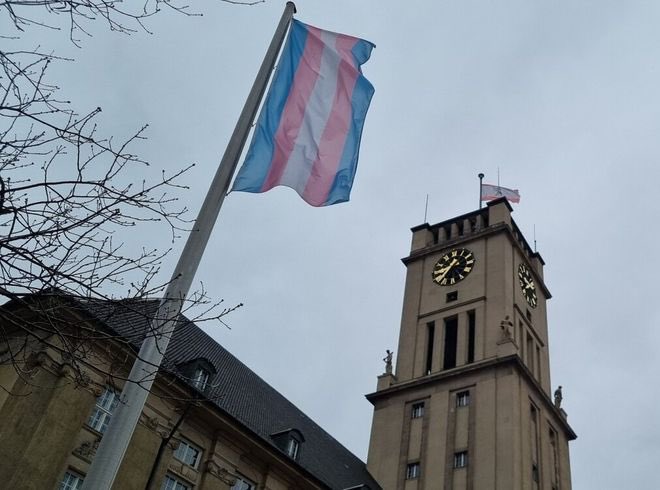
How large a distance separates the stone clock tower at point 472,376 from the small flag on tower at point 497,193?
1529 millimetres

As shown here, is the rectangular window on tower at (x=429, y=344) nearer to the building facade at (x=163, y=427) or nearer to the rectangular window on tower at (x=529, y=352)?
the rectangular window on tower at (x=529, y=352)

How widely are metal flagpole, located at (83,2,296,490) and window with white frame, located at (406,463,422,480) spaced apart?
105 ft

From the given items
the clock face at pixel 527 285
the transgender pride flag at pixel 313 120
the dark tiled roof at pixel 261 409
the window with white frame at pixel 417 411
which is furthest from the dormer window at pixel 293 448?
the clock face at pixel 527 285

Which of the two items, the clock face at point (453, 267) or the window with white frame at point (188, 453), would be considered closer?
the window with white frame at point (188, 453)

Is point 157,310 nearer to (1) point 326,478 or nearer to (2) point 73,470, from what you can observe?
(2) point 73,470

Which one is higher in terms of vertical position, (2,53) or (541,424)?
(541,424)

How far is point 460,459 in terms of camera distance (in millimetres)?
39781

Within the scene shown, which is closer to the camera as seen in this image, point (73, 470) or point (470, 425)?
point (73, 470)

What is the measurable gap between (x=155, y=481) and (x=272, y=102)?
→ 1673 cm

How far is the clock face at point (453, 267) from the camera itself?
49.7m

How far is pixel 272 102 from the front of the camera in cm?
1335

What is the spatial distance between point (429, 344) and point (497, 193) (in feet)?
45.2

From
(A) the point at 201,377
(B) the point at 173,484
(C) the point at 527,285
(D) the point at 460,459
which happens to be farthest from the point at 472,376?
(B) the point at 173,484

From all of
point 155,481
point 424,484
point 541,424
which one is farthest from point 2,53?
point 541,424
